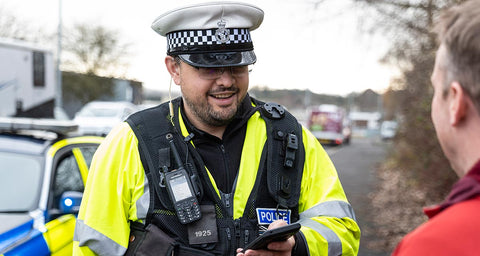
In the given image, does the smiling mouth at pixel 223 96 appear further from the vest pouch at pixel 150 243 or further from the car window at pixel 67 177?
the car window at pixel 67 177

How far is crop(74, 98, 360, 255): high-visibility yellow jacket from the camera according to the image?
2182mm

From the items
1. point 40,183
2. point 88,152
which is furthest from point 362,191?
point 40,183

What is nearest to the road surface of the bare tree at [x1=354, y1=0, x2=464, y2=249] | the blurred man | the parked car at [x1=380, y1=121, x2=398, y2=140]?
the bare tree at [x1=354, y1=0, x2=464, y2=249]

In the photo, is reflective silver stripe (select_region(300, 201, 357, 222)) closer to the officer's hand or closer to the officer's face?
the officer's hand

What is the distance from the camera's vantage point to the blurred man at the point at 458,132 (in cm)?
112

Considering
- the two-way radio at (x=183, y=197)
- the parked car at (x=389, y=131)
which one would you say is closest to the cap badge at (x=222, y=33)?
the two-way radio at (x=183, y=197)

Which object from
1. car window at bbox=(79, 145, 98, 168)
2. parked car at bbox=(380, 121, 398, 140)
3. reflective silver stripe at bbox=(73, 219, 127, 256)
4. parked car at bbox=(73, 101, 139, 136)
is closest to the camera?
reflective silver stripe at bbox=(73, 219, 127, 256)

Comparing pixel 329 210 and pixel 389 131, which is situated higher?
pixel 329 210

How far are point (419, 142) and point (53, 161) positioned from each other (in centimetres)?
767

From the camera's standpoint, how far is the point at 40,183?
4172 millimetres

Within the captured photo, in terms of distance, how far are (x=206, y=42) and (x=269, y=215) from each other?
2.66ft

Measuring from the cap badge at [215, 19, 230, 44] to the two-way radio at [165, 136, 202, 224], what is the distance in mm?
624

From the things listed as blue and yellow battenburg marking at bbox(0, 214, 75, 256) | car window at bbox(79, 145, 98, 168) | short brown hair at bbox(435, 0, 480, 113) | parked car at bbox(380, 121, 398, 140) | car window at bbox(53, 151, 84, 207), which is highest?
short brown hair at bbox(435, 0, 480, 113)

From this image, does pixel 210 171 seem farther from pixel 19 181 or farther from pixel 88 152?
pixel 88 152
